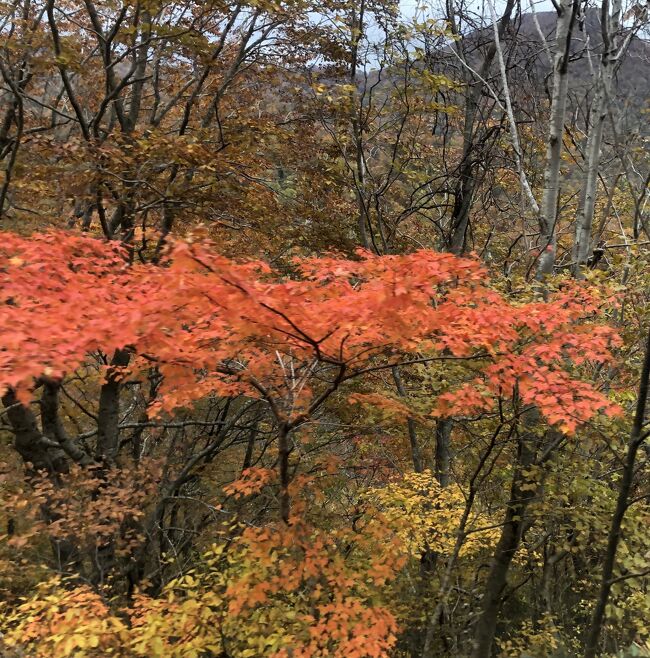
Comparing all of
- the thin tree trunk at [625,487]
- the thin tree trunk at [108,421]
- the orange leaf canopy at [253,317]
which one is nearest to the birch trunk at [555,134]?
the orange leaf canopy at [253,317]

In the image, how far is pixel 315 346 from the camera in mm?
3475

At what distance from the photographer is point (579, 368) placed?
5.34 meters

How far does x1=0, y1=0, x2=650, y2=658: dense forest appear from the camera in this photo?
12.4ft

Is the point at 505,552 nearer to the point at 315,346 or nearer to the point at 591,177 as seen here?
the point at 315,346

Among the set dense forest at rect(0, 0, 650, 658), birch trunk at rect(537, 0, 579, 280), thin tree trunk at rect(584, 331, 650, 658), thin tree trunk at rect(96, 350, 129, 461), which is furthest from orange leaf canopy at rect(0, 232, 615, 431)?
thin tree trunk at rect(96, 350, 129, 461)

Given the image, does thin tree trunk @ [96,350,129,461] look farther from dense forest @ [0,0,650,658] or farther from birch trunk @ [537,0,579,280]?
birch trunk @ [537,0,579,280]

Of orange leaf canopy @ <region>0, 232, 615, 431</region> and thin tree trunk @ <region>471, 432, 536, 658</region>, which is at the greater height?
orange leaf canopy @ <region>0, 232, 615, 431</region>

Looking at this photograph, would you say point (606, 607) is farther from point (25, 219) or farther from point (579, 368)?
point (25, 219)

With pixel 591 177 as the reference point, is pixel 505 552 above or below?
below

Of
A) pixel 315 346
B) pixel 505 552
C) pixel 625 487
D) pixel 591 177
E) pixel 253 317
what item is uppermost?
pixel 591 177

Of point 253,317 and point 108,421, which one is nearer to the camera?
point 253,317

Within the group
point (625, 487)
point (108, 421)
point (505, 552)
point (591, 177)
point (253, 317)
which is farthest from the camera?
point (108, 421)

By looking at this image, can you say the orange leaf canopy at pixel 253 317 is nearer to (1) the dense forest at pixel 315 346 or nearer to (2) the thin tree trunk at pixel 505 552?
(1) the dense forest at pixel 315 346

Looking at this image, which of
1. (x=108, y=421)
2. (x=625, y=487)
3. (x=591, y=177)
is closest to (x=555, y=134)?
(x=591, y=177)
